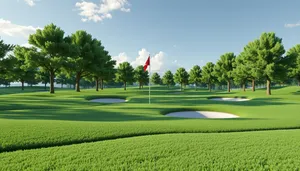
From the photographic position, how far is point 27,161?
4.85m

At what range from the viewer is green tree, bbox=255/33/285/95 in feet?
103

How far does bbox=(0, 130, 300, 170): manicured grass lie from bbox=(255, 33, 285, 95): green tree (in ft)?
97.9

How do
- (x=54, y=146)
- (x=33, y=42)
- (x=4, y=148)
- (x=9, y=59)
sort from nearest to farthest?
(x=4, y=148) < (x=54, y=146) < (x=9, y=59) < (x=33, y=42)

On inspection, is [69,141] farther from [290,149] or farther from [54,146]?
[290,149]

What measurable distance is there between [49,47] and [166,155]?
30185 mm

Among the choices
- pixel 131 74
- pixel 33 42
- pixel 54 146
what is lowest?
pixel 54 146

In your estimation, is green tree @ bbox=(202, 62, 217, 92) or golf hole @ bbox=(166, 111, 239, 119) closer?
golf hole @ bbox=(166, 111, 239, 119)

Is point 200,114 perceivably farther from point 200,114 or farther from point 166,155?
point 166,155

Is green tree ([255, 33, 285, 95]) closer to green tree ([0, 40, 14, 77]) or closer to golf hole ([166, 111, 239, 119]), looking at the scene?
golf hole ([166, 111, 239, 119])

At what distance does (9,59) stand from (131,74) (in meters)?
35.1

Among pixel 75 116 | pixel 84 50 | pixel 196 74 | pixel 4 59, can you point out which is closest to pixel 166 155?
pixel 75 116

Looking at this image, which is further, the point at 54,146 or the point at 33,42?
the point at 33,42

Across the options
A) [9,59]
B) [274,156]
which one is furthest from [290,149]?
[9,59]

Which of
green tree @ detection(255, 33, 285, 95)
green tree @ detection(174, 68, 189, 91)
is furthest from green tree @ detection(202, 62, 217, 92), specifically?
green tree @ detection(255, 33, 285, 95)
